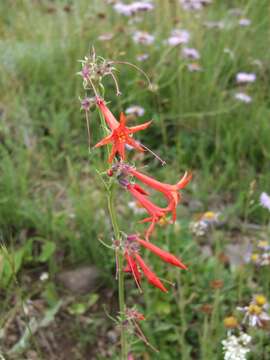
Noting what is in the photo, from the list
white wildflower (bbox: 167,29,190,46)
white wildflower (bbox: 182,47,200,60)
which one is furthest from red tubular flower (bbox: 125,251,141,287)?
white wildflower (bbox: 182,47,200,60)

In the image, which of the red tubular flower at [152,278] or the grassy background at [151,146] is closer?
the red tubular flower at [152,278]

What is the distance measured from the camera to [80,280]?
2.29 metres

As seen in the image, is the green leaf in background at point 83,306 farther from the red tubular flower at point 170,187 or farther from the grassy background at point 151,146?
the red tubular flower at point 170,187

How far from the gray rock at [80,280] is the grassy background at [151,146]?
5 cm

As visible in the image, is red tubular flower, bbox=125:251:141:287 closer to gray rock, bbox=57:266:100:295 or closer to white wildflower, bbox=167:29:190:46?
gray rock, bbox=57:266:100:295

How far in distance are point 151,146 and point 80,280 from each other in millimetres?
1082

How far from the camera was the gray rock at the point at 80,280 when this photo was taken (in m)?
2.28

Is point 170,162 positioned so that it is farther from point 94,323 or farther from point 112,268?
point 94,323

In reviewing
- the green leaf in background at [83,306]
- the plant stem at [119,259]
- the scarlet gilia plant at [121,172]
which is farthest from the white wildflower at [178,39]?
the plant stem at [119,259]

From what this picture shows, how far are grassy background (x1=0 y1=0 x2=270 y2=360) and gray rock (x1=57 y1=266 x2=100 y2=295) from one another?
2.0 inches

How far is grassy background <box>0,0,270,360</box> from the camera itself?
7.14 feet

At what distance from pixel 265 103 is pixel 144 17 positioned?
1.21 meters

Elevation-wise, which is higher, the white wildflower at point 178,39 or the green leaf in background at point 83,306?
the white wildflower at point 178,39

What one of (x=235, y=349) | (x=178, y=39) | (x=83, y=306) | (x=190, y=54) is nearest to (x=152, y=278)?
(x=235, y=349)
